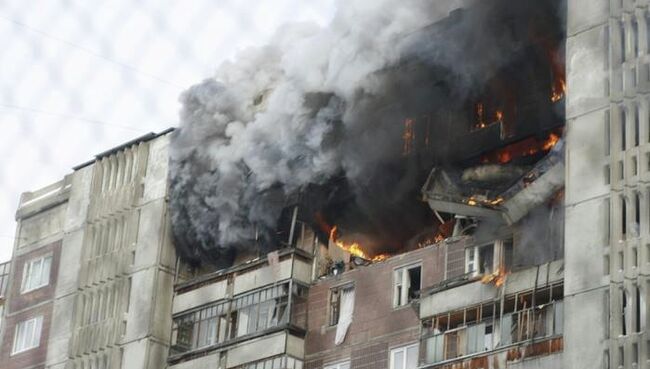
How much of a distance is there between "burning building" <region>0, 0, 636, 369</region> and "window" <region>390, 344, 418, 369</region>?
0.05 metres

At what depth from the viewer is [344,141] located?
37.8m

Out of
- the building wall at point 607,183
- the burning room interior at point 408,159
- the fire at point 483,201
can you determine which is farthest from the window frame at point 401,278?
the building wall at point 607,183

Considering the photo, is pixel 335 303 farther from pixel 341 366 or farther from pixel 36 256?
pixel 36 256

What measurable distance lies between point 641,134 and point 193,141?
47.8 feet

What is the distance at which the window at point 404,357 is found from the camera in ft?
110

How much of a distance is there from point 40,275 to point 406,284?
12714mm

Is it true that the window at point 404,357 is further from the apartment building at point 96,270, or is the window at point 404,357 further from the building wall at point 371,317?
the apartment building at point 96,270

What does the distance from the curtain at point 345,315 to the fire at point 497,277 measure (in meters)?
4.22

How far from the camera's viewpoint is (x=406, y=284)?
3444 cm

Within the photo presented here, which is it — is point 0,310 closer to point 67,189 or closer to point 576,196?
point 67,189

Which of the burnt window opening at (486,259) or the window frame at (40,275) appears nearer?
the burnt window opening at (486,259)

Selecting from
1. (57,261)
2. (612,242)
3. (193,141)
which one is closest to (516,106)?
(612,242)

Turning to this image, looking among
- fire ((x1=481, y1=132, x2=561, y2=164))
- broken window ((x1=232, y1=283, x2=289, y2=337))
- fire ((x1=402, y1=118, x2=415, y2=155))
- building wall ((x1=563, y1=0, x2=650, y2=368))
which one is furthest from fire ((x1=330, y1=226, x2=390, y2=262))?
building wall ((x1=563, y1=0, x2=650, y2=368))

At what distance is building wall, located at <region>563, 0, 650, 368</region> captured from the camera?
28500 mm
